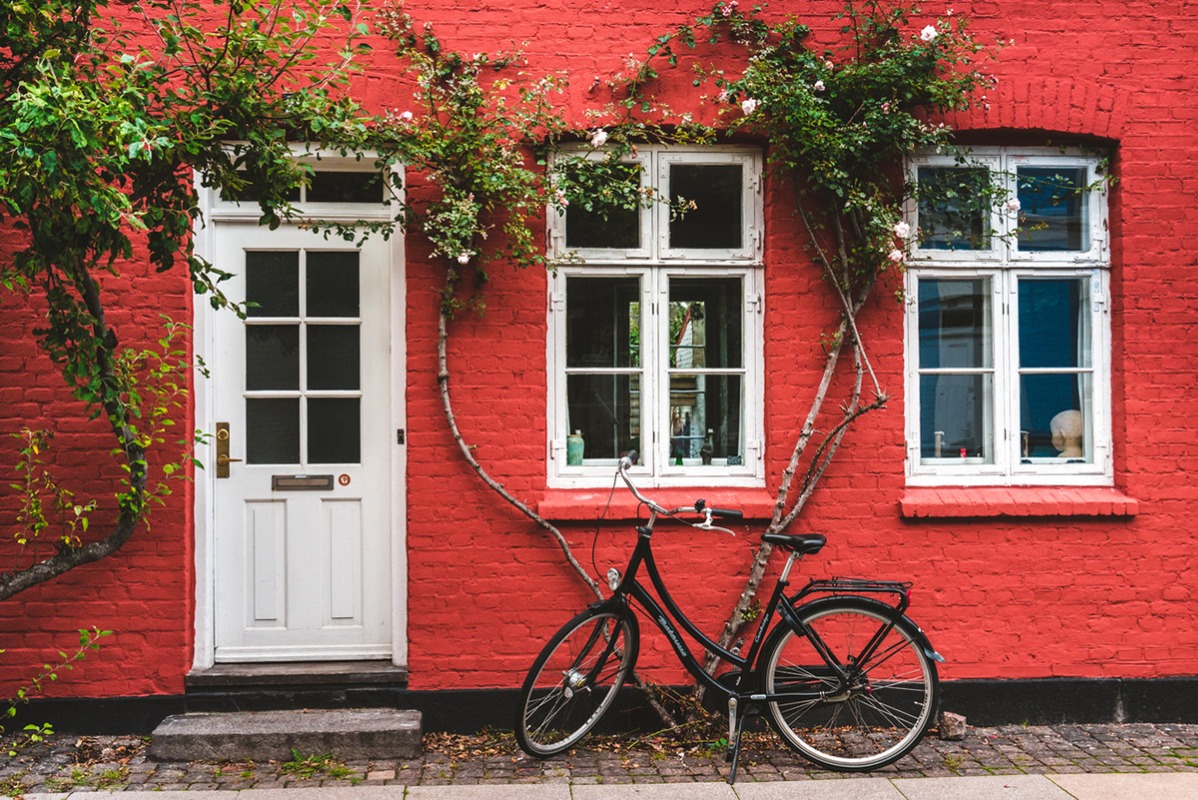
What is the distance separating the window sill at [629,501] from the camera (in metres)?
5.40

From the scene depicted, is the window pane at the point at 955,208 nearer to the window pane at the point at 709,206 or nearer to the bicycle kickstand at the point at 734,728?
the window pane at the point at 709,206

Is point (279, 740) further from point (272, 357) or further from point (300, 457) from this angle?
point (272, 357)

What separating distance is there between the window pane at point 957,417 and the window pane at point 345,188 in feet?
10.8

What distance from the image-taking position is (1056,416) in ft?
19.1

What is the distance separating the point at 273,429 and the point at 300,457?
0.22 metres

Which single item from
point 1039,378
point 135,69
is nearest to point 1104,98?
point 1039,378

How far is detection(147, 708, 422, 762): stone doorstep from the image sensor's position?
4.97 metres

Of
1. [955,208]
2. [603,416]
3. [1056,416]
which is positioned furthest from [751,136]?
[1056,416]

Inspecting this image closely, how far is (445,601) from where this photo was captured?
5.42 meters

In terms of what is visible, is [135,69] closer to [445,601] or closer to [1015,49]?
[445,601]

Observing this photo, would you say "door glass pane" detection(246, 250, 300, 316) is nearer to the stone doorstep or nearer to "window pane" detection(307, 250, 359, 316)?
"window pane" detection(307, 250, 359, 316)

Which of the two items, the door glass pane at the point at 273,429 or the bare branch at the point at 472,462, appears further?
the door glass pane at the point at 273,429

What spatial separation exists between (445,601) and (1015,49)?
4325 millimetres

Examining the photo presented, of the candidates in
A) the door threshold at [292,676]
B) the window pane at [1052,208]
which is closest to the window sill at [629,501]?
the door threshold at [292,676]
